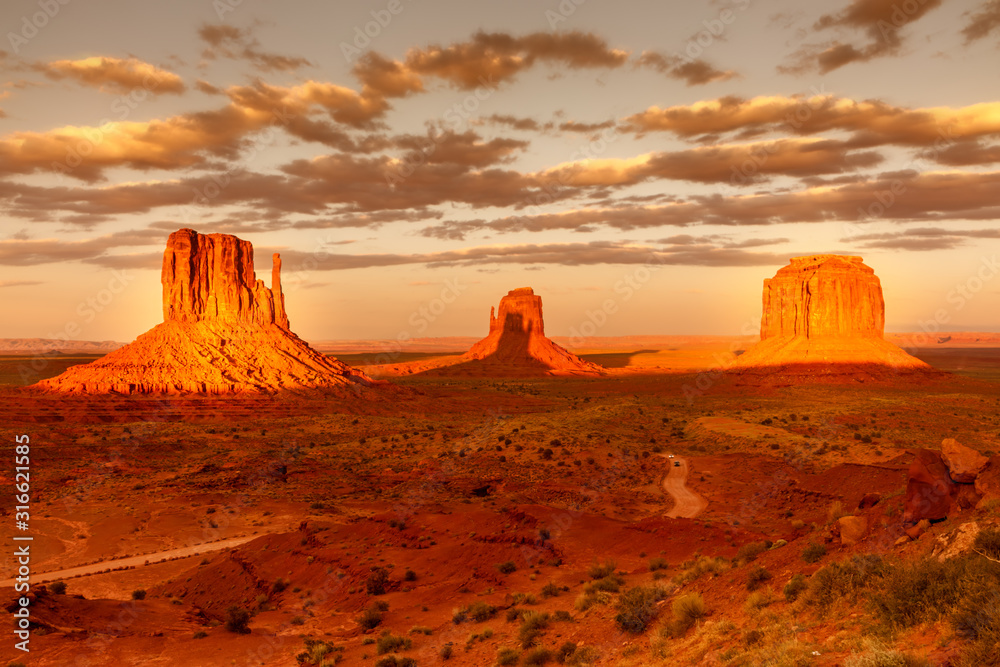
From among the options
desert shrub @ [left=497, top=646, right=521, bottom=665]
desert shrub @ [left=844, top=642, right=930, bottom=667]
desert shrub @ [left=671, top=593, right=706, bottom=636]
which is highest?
desert shrub @ [left=844, top=642, right=930, bottom=667]

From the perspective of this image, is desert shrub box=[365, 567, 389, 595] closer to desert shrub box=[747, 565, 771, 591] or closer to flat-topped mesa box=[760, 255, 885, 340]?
desert shrub box=[747, 565, 771, 591]

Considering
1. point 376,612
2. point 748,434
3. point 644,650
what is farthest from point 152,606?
point 748,434

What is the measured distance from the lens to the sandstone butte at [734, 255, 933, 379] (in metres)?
99.8

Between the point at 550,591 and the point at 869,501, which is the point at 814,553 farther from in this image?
the point at 550,591

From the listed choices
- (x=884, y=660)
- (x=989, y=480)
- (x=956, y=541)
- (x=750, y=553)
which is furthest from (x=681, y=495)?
(x=884, y=660)

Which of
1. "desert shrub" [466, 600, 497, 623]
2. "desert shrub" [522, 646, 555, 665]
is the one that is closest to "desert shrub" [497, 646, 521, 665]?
"desert shrub" [522, 646, 555, 665]

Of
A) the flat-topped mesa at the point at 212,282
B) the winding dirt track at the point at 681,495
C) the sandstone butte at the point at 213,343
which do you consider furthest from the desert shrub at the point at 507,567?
the flat-topped mesa at the point at 212,282

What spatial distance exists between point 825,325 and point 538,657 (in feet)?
357

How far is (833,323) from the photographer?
353 feet

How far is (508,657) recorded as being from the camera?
44.3 feet

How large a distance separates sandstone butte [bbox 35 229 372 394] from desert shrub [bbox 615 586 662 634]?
71.2m

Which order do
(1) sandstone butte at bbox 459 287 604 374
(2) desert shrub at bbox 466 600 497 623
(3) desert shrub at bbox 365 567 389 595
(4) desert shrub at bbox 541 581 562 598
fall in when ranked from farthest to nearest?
(1) sandstone butte at bbox 459 287 604 374 → (3) desert shrub at bbox 365 567 389 595 → (4) desert shrub at bbox 541 581 562 598 → (2) desert shrub at bbox 466 600 497 623

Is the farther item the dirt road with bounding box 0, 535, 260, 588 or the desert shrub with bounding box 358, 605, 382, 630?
the dirt road with bounding box 0, 535, 260, 588

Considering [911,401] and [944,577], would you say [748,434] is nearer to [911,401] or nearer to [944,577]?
[911,401]
